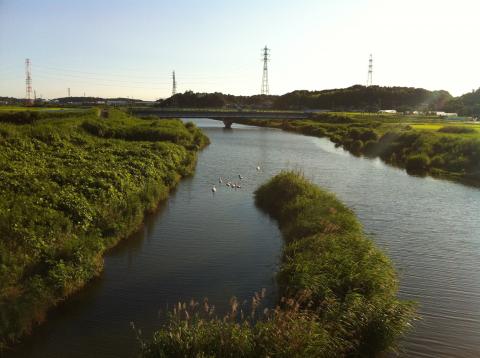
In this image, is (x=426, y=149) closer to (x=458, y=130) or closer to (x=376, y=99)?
(x=458, y=130)

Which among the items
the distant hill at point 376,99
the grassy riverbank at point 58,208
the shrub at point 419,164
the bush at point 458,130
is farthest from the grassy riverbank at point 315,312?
the distant hill at point 376,99

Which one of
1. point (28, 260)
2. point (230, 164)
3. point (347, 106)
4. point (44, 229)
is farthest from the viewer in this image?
point (347, 106)

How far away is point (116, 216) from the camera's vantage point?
22016mm

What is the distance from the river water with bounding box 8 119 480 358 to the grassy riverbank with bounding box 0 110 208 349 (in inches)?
30.4

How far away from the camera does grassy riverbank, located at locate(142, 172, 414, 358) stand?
10.5 metres

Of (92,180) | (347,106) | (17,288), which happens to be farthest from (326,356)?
(347,106)

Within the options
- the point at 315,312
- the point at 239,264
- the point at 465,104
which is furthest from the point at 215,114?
the point at 465,104

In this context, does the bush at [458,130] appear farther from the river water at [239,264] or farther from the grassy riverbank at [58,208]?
the grassy riverbank at [58,208]

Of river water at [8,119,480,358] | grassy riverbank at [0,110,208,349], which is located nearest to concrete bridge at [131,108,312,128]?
grassy riverbank at [0,110,208,349]

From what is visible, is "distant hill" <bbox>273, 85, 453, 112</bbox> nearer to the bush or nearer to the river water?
the bush

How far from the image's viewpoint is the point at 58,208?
1897cm

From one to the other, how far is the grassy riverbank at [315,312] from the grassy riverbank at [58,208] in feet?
13.5

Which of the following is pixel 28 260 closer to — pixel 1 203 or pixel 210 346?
pixel 1 203

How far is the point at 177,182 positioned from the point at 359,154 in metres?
31.6
